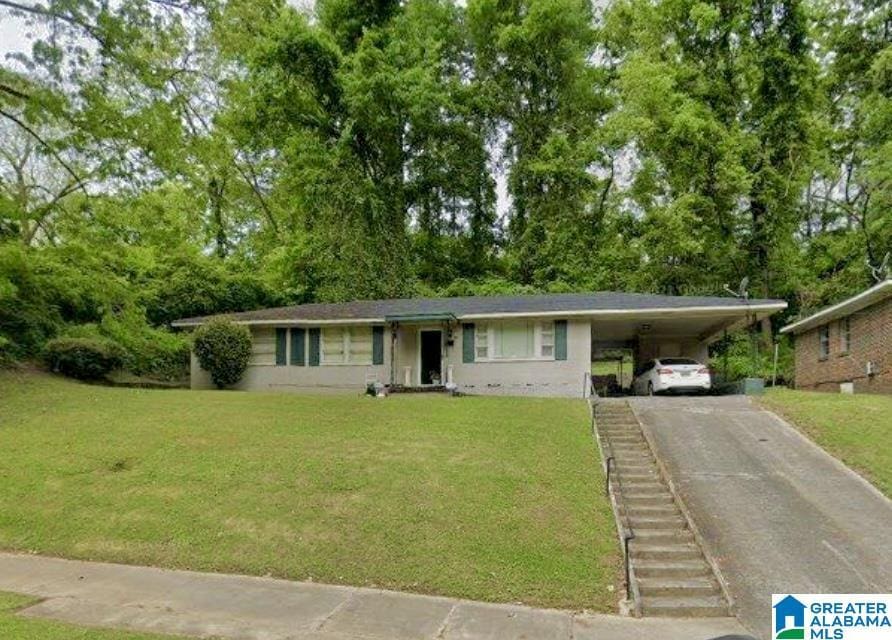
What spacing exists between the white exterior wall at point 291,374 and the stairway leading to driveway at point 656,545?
32.9 feet

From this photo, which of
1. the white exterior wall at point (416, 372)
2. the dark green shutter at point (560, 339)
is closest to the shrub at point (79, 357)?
the white exterior wall at point (416, 372)

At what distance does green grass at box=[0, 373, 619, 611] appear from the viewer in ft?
28.2

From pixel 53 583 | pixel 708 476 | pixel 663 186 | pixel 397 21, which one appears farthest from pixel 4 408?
pixel 663 186

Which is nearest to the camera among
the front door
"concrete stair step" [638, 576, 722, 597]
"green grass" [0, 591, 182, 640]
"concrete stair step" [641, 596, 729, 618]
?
"green grass" [0, 591, 182, 640]

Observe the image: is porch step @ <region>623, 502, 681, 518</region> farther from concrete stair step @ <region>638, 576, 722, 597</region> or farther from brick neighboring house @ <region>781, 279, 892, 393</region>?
brick neighboring house @ <region>781, 279, 892, 393</region>

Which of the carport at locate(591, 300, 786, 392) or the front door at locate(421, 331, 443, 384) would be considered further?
the front door at locate(421, 331, 443, 384)

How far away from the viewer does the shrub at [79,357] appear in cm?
2072

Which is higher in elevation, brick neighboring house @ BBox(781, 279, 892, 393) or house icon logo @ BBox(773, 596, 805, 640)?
brick neighboring house @ BBox(781, 279, 892, 393)

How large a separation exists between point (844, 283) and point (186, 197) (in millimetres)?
27866

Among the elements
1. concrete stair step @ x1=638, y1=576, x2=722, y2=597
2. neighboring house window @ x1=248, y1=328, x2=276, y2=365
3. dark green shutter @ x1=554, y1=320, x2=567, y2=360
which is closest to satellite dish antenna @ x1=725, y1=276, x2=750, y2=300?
dark green shutter @ x1=554, y1=320, x2=567, y2=360

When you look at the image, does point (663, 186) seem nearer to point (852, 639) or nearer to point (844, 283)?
point (844, 283)

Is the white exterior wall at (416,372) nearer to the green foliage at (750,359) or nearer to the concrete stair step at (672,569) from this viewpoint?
the green foliage at (750,359)

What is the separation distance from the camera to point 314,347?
22.2 meters

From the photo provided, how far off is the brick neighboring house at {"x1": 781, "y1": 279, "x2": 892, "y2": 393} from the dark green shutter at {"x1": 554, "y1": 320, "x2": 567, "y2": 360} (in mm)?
8236
